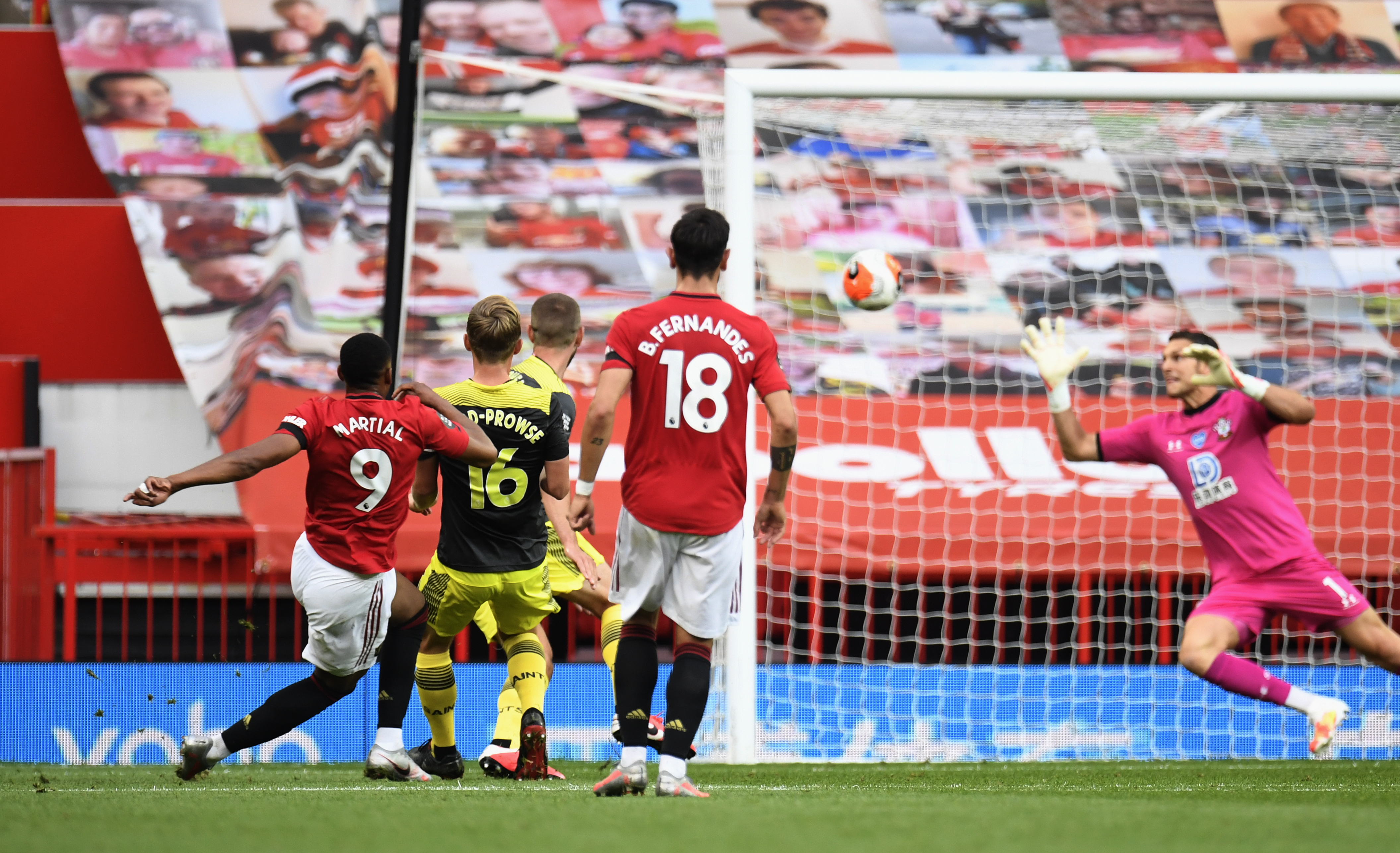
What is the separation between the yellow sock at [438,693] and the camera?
203 inches

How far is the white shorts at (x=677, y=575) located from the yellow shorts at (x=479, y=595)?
975mm

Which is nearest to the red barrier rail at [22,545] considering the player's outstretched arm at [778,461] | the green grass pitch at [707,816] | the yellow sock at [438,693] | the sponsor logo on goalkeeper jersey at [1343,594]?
the green grass pitch at [707,816]

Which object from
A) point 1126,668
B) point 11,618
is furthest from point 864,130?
point 11,618

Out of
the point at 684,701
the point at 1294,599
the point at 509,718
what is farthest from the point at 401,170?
the point at 1294,599

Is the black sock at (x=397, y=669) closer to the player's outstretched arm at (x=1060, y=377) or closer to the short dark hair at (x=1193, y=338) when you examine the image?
the player's outstretched arm at (x=1060, y=377)

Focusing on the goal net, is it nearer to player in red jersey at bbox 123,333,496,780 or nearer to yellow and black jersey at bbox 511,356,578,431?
yellow and black jersey at bbox 511,356,578,431

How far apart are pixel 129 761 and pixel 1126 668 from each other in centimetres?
464

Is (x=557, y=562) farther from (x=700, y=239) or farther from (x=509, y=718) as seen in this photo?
(x=700, y=239)

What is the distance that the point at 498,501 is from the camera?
4.99 meters

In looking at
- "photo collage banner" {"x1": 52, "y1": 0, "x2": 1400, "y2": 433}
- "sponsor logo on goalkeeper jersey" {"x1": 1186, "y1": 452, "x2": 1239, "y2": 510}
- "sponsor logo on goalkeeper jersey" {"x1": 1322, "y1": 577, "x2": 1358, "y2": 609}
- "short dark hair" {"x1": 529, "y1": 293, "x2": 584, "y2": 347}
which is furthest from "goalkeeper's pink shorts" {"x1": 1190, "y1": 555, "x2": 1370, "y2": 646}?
"photo collage banner" {"x1": 52, "y1": 0, "x2": 1400, "y2": 433}

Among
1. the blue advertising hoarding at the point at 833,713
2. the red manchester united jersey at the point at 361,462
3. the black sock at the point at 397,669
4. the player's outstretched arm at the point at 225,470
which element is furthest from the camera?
the blue advertising hoarding at the point at 833,713

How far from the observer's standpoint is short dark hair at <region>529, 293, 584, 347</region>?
5316 millimetres

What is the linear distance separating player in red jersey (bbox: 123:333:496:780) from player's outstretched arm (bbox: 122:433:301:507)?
3.8 inches

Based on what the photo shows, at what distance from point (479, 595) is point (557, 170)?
21.1 feet
